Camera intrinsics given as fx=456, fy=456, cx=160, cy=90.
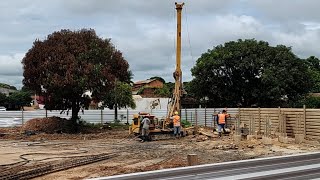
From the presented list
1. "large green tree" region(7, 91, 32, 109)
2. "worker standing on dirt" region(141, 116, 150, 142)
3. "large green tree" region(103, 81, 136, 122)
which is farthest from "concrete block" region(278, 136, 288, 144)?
"large green tree" region(7, 91, 32, 109)

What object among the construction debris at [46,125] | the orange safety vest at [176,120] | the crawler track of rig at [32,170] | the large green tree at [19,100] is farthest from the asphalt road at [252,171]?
the large green tree at [19,100]

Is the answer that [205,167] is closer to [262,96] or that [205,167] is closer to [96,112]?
[96,112]

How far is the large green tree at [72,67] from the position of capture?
32.5m

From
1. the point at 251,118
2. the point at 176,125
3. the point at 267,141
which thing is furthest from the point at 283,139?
the point at 176,125

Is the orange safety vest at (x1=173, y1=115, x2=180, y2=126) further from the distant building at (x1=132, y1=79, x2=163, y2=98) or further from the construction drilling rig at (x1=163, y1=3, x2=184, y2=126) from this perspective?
the distant building at (x1=132, y1=79, x2=163, y2=98)

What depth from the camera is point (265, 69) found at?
4747cm

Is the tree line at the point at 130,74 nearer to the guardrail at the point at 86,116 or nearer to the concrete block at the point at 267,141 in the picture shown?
the guardrail at the point at 86,116

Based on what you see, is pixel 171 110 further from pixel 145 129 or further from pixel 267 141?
pixel 267 141

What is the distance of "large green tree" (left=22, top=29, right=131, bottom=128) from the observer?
32500mm

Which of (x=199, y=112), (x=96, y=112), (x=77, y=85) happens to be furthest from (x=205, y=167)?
(x=96, y=112)

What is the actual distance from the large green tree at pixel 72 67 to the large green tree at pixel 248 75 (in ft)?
52.4

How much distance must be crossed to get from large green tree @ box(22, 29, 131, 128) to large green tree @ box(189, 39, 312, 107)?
52.4ft

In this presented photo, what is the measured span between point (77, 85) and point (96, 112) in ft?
30.4

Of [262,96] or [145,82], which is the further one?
[145,82]
